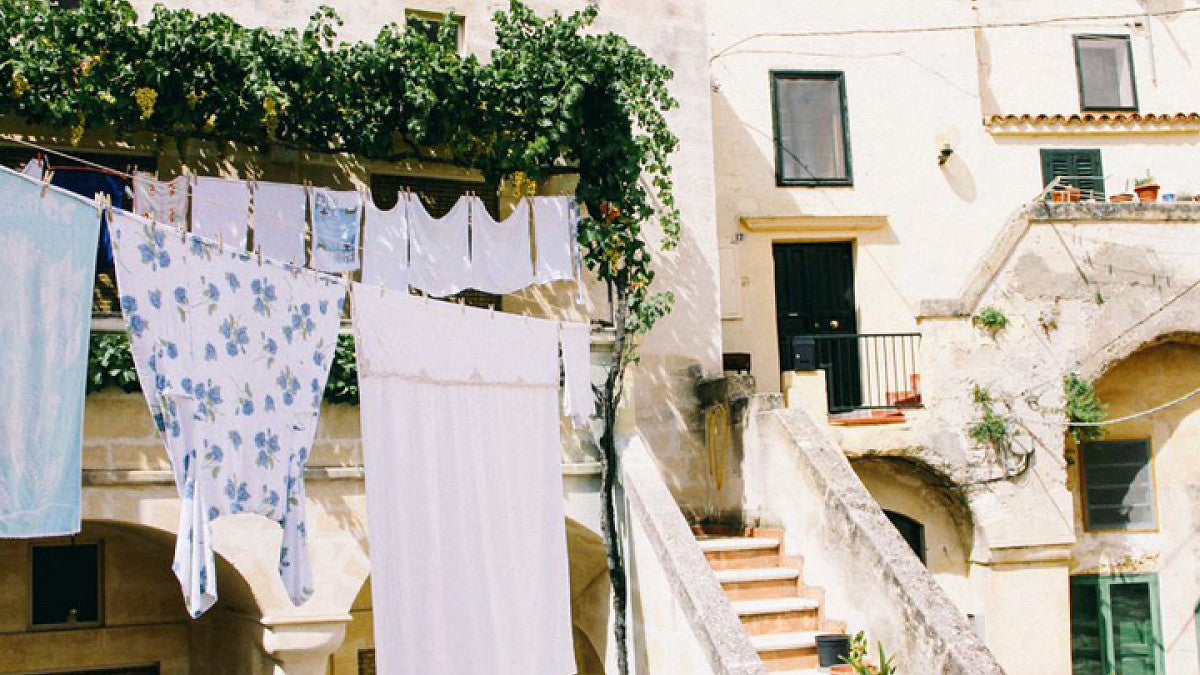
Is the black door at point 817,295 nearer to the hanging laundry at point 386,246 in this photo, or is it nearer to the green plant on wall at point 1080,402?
the green plant on wall at point 1080,402

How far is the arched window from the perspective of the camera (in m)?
17.4

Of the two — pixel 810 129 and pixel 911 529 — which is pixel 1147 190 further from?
pixel 911 529

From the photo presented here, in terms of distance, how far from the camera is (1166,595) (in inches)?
709

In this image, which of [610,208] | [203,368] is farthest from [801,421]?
[203,368]

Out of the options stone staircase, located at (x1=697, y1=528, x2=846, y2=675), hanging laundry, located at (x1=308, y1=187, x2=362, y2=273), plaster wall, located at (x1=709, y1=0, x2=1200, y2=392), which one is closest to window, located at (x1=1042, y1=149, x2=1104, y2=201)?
plaster wall, located at (x1=709, y1=0, x2=1200, y2=392)

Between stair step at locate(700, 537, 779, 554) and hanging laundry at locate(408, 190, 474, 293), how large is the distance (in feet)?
12.0

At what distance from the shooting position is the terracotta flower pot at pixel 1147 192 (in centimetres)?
1802

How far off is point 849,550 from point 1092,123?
375 inches

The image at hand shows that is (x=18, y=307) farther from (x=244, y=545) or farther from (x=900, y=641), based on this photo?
(x=900, y=641)

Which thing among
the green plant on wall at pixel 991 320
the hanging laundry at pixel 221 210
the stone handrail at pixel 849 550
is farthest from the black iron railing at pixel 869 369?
the hanging laundry at pixel 221 210

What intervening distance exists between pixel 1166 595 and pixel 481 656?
10.6 meters

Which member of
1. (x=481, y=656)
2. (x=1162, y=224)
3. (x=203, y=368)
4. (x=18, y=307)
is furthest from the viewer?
(x=1162, y=224)

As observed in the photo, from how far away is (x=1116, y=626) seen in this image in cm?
1786

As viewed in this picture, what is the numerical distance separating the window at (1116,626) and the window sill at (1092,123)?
6.20 metres
